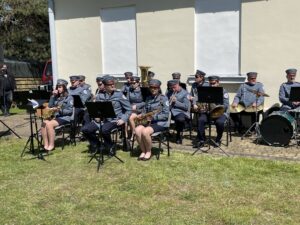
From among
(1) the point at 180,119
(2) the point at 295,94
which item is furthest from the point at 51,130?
(2) the point at 295,94

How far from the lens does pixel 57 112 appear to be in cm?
901

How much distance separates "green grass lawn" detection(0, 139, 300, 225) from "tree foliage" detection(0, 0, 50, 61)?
63.9ft

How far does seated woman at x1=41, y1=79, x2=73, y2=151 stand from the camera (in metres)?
8.78

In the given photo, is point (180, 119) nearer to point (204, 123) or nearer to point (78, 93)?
point (204, 123)

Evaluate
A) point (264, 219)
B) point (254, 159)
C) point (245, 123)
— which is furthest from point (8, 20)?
point (264, 219)

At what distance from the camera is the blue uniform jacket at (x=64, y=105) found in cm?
898

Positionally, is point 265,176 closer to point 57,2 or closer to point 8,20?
point 57,2

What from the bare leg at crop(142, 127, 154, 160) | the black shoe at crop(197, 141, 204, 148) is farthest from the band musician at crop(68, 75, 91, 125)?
the black shoe at crop(197, 141, 204, 148)

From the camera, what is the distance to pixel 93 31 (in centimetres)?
Result: 1330

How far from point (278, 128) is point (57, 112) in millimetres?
4759

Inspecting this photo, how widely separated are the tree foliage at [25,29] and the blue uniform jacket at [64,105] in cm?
1843

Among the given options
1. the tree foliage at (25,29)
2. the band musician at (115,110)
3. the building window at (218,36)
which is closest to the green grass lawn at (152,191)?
the band musician at (115,110)

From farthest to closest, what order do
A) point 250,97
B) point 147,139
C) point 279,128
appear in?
point 250,97
point 279,128
point 147,139

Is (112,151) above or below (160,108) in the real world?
below
